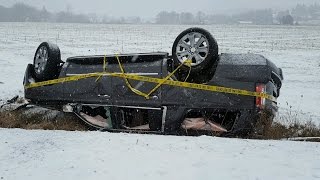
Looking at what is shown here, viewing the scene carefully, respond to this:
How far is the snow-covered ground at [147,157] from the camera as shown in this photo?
150 inches

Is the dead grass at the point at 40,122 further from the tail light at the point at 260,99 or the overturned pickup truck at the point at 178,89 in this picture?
the tail light at the point at 260,99

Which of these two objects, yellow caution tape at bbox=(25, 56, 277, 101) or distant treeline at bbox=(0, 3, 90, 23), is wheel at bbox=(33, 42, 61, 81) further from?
distant treeline at bbox=(0, 3, 90, 23)

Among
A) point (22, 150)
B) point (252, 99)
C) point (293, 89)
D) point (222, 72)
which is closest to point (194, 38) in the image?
point (222, 72)

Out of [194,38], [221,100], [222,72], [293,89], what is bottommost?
[293,89]

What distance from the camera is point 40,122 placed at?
294 inches

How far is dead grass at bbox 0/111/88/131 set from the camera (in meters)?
6.82

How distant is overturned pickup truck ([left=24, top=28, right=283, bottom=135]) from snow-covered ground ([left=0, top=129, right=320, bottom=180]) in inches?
38.9

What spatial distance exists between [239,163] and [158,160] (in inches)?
32.4

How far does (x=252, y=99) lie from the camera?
18.6 ft

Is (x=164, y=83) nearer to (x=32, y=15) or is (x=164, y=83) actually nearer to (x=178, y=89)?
(x=178, y=89)

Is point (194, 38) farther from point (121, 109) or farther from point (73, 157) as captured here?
point (73, 157)

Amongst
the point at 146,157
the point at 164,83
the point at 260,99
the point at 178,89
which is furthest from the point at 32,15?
the point at 146,157

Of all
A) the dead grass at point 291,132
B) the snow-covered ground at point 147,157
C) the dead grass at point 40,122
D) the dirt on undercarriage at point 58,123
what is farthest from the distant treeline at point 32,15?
the snow-covered ground at point 147,157

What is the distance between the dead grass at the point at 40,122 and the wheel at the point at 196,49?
212cm
